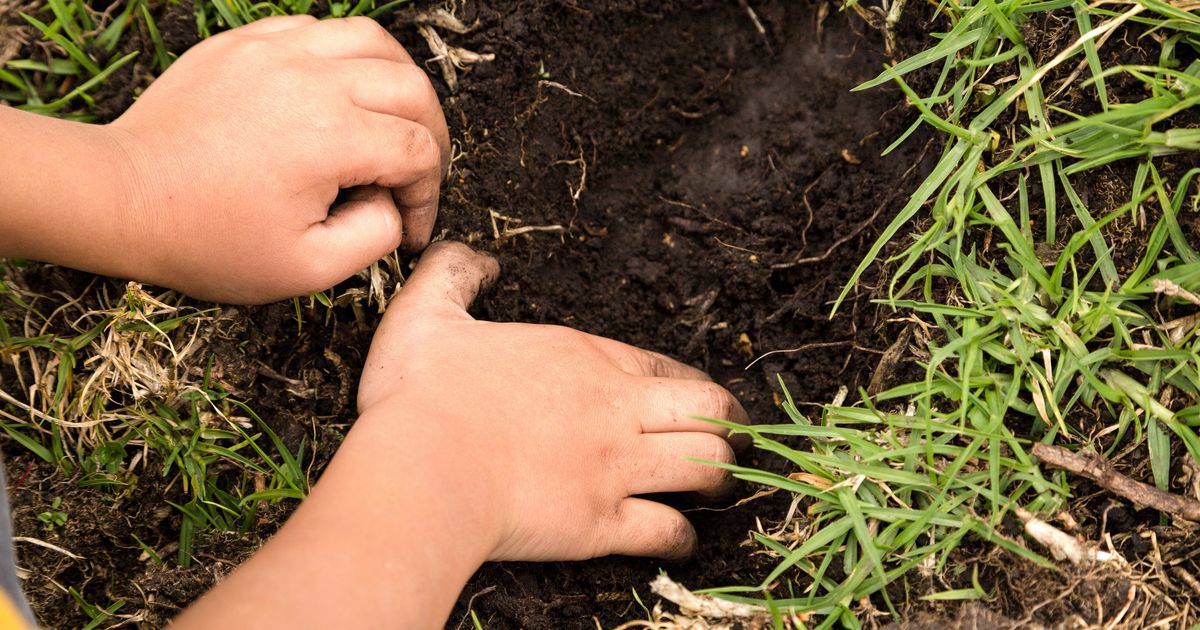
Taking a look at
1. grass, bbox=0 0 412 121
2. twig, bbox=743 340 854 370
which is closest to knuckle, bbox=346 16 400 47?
grass, bbox=0 0 412 121

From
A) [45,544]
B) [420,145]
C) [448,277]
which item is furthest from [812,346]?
[45,544]

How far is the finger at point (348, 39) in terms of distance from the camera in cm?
175

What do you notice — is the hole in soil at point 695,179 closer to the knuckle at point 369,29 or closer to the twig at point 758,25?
the twig at point 758,25

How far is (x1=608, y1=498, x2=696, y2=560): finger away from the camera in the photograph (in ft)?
5.44

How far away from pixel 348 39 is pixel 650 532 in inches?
46.5

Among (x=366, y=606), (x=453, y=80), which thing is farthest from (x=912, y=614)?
(x=453, y=80)

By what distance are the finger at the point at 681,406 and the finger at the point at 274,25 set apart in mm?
1048

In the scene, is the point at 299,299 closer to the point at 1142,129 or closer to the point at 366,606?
the point at 366,606

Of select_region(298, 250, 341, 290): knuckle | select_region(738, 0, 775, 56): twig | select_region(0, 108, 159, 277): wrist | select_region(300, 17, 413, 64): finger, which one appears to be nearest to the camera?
select_region(0, 108, 159, 277): wrist

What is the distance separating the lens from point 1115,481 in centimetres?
143

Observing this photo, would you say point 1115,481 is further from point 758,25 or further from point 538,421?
point 758,25

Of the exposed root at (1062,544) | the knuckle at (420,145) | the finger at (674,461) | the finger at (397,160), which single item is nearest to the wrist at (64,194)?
the finger at (397,160)

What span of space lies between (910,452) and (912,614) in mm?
277

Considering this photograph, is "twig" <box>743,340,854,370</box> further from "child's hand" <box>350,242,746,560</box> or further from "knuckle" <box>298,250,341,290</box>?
"knuckle" <box>298,250,341,290</box>
